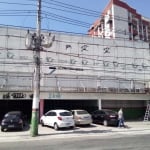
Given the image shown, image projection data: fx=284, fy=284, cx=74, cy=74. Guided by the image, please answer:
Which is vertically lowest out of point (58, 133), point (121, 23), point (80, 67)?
point (58, 133)

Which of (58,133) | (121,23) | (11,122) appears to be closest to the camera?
(58,133)

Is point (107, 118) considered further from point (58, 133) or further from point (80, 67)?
point (80, 67)

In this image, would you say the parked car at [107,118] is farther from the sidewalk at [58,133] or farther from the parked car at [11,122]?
the parked car at [11,122]

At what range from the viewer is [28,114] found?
34.4 meters

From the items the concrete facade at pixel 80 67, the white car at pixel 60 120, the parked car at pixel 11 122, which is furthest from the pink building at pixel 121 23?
the parked car at pixel 11 122

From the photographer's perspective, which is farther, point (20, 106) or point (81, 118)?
point (20, 106)

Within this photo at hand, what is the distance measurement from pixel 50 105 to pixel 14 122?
44.9 feet

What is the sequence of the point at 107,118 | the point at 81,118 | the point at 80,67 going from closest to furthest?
the point at 81,118, the point at 107,118, the point at 80,67

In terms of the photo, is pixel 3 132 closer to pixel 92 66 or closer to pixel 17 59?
pixel 17 59

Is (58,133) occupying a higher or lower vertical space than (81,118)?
lower

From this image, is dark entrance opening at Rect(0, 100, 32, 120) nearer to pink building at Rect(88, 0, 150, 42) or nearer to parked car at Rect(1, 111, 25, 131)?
parked car at Rect(1, 111, 25, 131)

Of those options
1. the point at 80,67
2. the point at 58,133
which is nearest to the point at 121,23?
the point at 80,67

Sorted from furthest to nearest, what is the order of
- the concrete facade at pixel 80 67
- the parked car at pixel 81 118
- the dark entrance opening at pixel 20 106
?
the dark entrance opening at pixel 20 106 → the concrete facade at pixel 80 67 → the parked car at pixel 81 118

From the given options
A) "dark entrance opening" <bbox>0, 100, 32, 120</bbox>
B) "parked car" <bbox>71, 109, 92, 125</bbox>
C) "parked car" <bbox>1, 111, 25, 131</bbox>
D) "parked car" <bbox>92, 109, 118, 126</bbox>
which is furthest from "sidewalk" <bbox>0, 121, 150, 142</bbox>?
"dark entrance opening" <bbox>0, 100, 32, 120</bbox>
